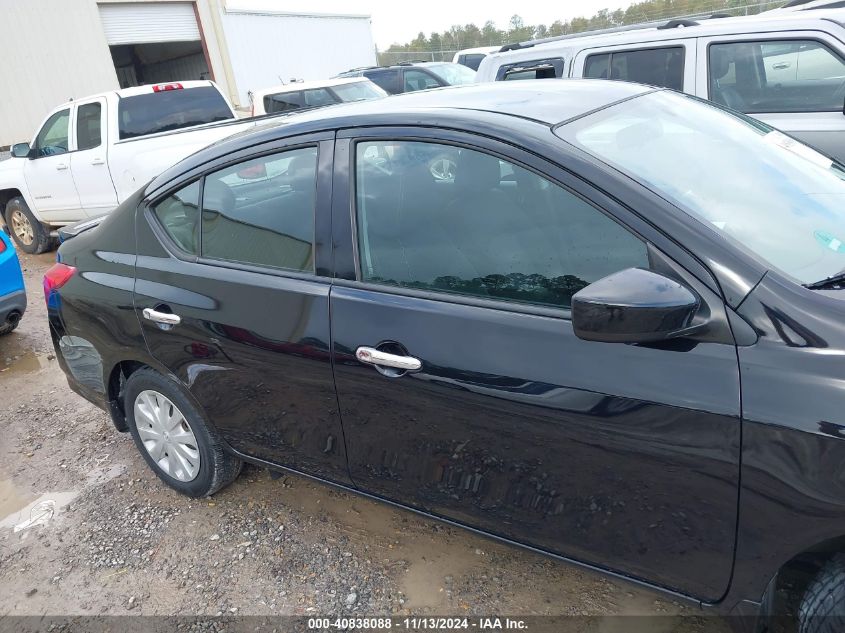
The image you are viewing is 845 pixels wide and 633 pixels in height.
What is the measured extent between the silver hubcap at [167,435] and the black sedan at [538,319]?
154 mm

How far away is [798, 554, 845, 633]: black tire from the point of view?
1568 mm

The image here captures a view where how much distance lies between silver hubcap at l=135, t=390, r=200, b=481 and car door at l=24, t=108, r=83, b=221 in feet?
18.1

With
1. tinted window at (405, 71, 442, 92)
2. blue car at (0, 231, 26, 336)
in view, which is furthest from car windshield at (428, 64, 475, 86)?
blue car at (0, 231, 26, 336)

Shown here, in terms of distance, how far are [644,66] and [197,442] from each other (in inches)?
170

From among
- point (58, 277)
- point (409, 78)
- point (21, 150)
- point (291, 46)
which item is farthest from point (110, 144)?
point (291, 46)

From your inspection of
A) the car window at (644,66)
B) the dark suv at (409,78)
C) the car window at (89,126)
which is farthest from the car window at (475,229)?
the dark suv at (409,78)

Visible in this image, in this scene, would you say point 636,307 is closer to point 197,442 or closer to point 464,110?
point 464,110

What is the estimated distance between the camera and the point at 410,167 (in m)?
2.14

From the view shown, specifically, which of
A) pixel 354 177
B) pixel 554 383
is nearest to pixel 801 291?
pixel 554 383

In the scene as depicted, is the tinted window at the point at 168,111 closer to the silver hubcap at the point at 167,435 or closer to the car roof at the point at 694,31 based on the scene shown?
the car roof at the point at 694,31

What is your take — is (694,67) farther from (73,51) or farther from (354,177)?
(73,51)

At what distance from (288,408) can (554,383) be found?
3.60 ft

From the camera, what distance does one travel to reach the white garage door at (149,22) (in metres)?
17.7

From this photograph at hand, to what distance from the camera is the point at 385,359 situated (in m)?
2.06
